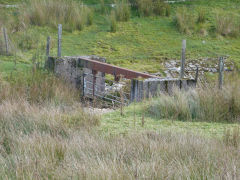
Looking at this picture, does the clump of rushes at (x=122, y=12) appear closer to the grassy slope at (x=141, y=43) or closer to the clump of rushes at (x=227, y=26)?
the grassy slope at (x=141, y=43)

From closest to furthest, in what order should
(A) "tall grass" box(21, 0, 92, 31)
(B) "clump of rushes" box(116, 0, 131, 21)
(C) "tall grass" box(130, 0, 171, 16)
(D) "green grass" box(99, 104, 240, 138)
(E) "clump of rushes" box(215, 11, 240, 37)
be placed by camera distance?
(D) "green grass" box(99, 104, 240, 138)
(E) "clump of rushes" box(215, 11, 240, 37)
(A) "tall grass" box(21, 0, 92, 31)
(B) "clump of rushes" box(116, 0, 131, 21)
(C) "tall grass" box(130, 0, 171, 16)

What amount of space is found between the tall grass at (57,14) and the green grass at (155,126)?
7665 millimetres

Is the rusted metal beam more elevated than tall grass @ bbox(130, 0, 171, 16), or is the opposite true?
tall grass @ bbox(130, 0, 171, 16)

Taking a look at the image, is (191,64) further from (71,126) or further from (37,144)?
(37,144)

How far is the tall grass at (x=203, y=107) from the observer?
19.4 ft

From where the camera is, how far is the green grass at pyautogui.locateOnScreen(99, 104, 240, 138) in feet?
16.6

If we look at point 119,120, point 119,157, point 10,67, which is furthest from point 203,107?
point 10,67

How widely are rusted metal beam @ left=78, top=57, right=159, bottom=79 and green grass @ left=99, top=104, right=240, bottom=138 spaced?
202 cm

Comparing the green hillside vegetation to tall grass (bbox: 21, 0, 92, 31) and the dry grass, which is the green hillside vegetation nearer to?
the dry grass

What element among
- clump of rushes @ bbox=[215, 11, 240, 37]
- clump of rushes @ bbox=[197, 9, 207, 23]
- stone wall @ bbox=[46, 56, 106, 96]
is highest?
clump of rushes @ bbox=[197, 9, 207, 23]

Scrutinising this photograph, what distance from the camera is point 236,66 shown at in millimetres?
10961

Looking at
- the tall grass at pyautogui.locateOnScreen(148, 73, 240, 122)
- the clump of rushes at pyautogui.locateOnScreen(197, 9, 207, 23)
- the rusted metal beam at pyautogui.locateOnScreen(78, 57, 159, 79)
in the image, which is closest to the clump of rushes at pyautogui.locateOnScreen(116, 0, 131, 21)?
the clump of rushes at pyautogui.locateOnScreen(197, 9, 207, 23)

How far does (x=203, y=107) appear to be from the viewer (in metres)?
6.04

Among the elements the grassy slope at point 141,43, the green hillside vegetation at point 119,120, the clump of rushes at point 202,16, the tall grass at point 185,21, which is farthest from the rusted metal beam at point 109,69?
the clump of rushes at point 202,16
